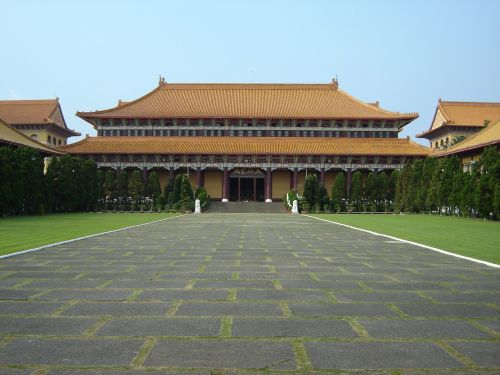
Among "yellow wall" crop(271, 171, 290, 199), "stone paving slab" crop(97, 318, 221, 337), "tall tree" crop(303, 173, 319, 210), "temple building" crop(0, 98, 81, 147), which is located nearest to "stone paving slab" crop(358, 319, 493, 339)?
"stone paving slab" crop(97, 318, 221, 337)

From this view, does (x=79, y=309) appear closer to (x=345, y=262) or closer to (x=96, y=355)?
(x=96, y=355)

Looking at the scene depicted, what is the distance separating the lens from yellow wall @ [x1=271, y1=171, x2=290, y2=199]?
148 feet

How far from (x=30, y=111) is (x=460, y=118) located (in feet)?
158

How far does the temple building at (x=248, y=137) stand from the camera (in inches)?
1636

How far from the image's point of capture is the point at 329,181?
145ft

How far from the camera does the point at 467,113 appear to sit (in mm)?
51125

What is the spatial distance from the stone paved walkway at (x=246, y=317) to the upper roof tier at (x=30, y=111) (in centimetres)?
5034

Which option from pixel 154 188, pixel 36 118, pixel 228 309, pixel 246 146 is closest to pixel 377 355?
pixel 228 309

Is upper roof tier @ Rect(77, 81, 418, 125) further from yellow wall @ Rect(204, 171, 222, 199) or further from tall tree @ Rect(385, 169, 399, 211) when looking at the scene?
tall tree @ Rect(385, 169, 399, 211)

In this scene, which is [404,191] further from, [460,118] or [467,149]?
[460,118]

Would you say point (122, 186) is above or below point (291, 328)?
above

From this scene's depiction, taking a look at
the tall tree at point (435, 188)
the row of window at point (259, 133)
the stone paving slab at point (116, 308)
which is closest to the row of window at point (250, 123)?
the row of window at point (259, 133)

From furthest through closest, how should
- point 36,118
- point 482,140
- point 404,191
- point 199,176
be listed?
point 36,118, point 199,176, point 404,191, point 482,140

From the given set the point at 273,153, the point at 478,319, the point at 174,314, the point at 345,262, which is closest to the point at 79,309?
the point at 174,314
